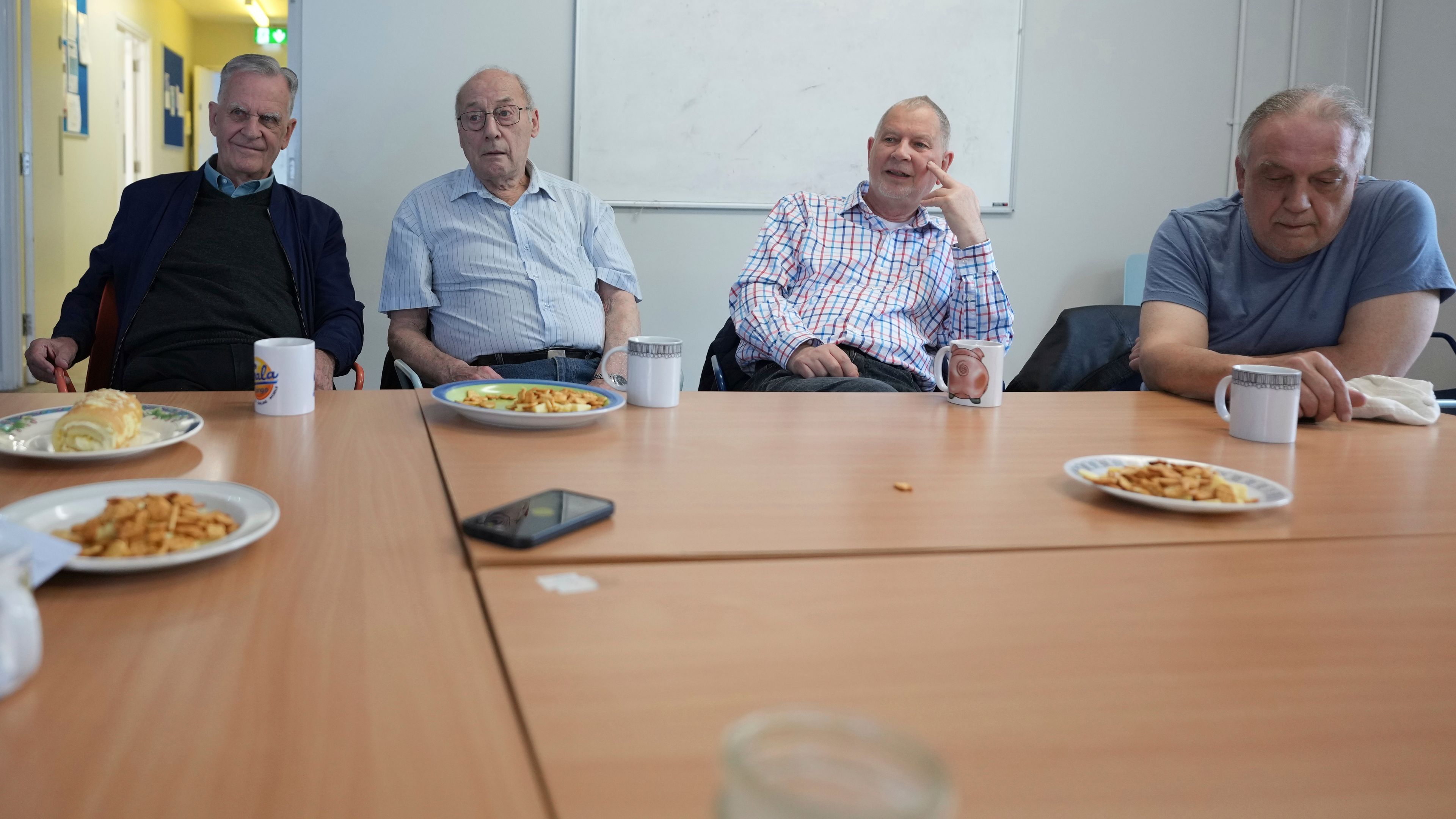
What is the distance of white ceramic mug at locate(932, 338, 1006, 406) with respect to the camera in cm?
168

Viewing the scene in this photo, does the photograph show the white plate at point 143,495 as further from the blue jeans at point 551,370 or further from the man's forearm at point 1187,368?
the blue jeans at point 551,370

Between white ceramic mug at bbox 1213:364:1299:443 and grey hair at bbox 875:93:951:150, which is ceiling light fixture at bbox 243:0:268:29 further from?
white ceramic mug at bbox 1213:364:1299:443

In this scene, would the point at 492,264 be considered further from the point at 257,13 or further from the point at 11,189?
the point at 257,13

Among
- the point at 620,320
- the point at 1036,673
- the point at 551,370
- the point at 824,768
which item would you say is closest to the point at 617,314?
the point at 620,320

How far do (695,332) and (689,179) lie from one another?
573 millimetres

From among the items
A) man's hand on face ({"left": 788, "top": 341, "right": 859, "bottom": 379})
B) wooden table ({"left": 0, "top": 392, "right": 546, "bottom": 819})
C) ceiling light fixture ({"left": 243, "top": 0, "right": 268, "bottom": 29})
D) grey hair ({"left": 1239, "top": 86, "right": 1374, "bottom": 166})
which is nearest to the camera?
wooden table ({"left": 0, "top": 392, "right": 546, "bottom": 819})

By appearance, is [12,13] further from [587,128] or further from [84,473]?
[84,473]

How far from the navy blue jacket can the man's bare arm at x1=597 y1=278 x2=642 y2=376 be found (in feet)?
2.28

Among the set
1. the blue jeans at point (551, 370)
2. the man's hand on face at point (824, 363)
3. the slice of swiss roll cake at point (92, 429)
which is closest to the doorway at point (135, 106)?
the blue jeans at point (551, 370)

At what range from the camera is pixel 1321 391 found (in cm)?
157

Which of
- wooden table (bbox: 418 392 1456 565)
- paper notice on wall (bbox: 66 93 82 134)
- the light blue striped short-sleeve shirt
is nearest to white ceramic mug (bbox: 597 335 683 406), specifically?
wooden table (bbox: 418 392 1456 565)

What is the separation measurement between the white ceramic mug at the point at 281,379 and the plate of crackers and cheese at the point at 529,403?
0.60 feet

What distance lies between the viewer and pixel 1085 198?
4.10m

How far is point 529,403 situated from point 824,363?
111cm
